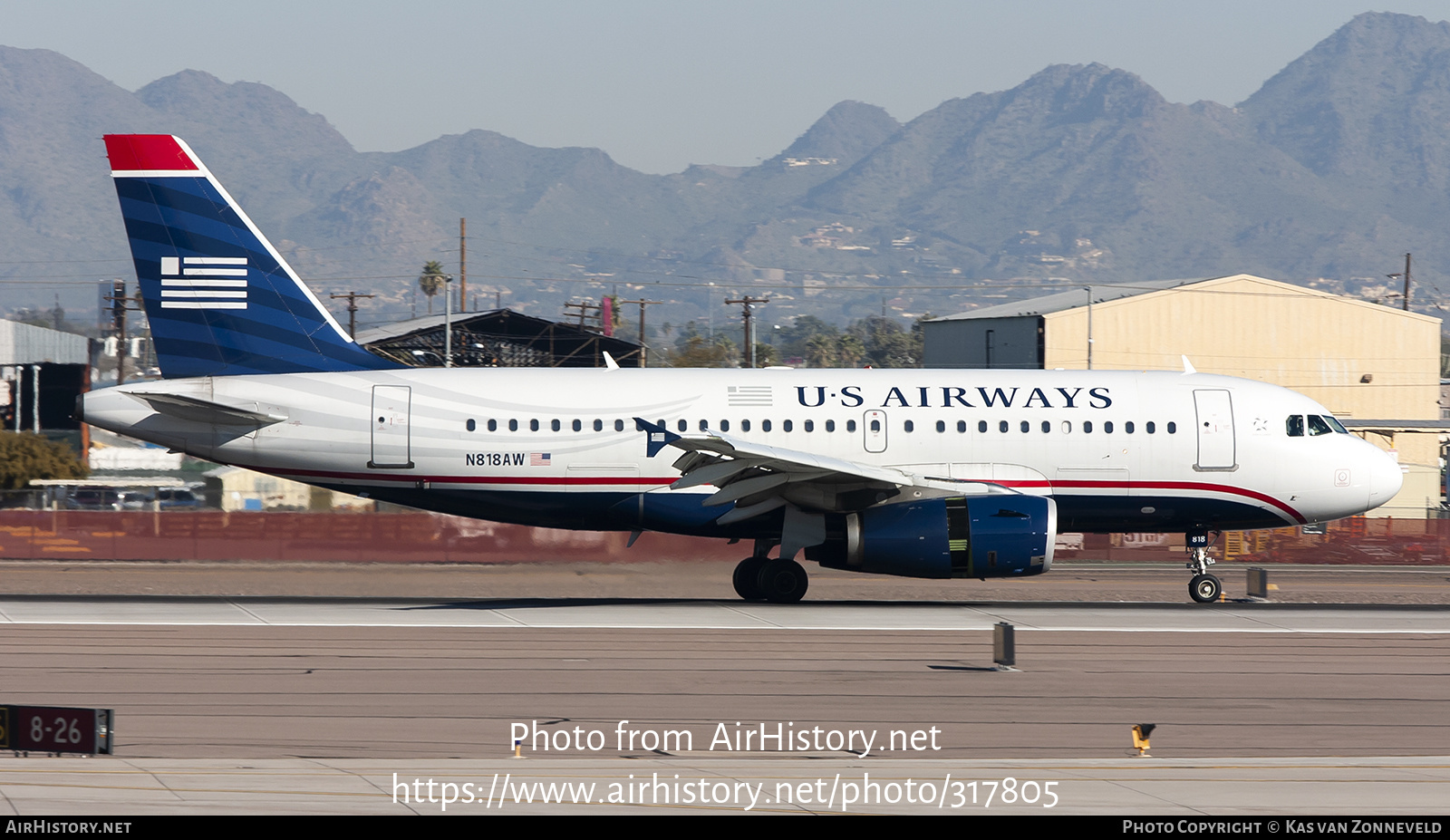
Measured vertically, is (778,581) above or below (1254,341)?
below

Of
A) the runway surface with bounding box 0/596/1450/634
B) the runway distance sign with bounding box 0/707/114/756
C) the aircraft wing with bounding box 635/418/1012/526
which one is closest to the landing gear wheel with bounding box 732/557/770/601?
the runway surface with bounding box 0/596/1450/634

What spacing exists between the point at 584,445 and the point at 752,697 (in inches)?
380

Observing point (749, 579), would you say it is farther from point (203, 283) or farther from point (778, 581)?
point (203, 283)

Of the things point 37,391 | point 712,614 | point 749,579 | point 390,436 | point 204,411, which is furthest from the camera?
point 37,391

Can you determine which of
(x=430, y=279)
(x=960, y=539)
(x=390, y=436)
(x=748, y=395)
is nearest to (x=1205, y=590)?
(x=960, y=539)

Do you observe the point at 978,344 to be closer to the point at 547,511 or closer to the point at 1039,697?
the point at 547,511

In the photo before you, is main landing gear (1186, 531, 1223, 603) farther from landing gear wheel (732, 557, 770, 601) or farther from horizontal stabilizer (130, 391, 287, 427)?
horizontal stabilizer (130, 391, 287, 427)

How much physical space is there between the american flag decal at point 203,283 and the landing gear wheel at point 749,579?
32.7ft

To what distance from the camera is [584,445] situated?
24.6 m

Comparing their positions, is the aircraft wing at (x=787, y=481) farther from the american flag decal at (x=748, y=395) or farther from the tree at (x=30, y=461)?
the tree at (x=30, y=461)

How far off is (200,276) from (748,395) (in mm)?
9858

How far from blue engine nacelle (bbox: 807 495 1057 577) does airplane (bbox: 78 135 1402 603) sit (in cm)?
58

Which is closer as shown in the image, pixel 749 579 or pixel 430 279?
pixel 749 579

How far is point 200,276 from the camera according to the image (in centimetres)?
2497
